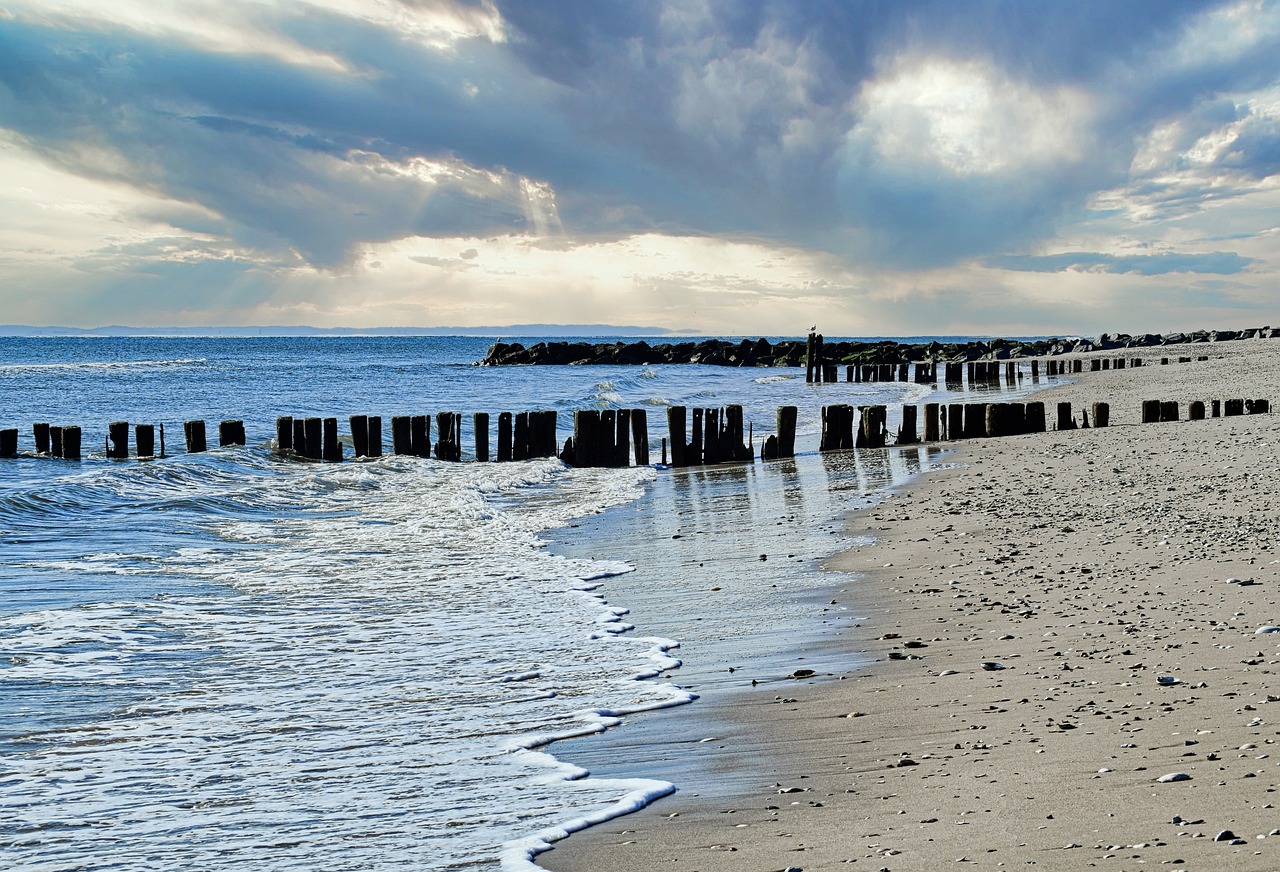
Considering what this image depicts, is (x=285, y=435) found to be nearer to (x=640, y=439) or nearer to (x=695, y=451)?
(x=640, y=439)

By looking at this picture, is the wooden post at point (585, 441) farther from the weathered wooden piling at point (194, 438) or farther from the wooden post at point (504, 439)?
the weathered wooden piling at point (194, 438)

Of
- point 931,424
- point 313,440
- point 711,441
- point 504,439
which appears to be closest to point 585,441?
point 504,439

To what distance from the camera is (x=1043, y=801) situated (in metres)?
3.50

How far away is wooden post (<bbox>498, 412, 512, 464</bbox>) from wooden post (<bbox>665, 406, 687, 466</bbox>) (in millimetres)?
2925

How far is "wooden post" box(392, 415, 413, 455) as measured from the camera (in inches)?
715

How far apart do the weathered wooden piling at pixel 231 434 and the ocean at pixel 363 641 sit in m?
1.59

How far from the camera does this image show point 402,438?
59.9ft

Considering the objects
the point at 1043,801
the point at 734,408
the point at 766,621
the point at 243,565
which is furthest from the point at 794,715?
the point at 734,408

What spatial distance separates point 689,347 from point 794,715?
78733 millimetres

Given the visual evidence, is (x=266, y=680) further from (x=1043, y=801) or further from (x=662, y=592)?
(x=1043, y=801)

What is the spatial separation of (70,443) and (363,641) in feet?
44.8

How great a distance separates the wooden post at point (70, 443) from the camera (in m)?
17.5

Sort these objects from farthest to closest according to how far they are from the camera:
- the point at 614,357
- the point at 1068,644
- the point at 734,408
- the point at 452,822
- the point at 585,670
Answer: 1. the point at 614,357
2. the point at 734,408
3. the point at 585,670
4. the point at 1068,644
5. the point at 452,822

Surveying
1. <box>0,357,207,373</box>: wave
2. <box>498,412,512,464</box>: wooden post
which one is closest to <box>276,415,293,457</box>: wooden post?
<box>498,412,512,464</box>: wooden post
